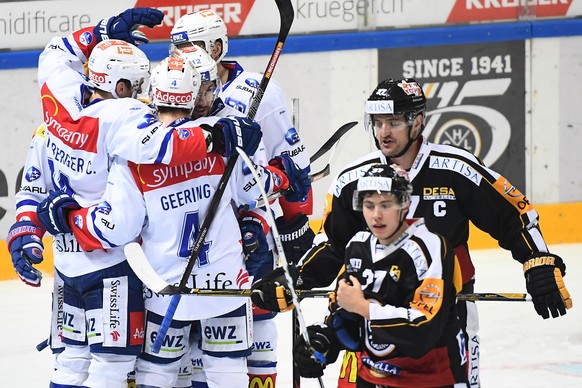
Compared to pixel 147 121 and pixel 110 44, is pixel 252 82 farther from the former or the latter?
pixel 147 121

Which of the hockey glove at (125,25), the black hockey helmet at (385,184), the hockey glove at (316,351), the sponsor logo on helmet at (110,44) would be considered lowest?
the hockey glove at (316,351)

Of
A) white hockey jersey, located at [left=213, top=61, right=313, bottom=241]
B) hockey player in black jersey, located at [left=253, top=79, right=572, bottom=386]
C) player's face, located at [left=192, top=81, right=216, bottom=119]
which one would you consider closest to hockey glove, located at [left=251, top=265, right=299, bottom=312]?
hockey player in black jersey, located at [left=253, top=79, right=572, bottom=386]

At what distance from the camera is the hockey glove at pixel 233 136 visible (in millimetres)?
4246

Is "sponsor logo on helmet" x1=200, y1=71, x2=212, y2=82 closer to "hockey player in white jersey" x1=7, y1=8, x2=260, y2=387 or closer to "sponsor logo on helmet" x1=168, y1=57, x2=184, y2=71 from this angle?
"sponsor logo on helmet" x1=168, y1=57, x2=184, y2=71

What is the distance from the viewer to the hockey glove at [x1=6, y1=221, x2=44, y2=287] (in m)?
4.63

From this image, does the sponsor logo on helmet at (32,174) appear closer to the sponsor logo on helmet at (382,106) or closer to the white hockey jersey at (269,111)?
the white hockey jersey at (269,111)

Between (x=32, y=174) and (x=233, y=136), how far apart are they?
32.6 inches

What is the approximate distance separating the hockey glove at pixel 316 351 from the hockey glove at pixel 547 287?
639mm

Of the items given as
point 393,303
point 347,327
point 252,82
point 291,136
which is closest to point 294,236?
point 291,136

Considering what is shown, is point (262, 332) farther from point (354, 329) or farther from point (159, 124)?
point (354, 329)

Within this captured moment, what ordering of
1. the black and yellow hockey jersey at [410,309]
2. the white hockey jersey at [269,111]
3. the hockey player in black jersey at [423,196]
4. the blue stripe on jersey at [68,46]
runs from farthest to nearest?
the white hockey jersey at [269,111] < the blue stripe on jersey at [68,46] < the hockey player in black jersey at [423,196] < the black and yellow hockey jersey at [410,309]

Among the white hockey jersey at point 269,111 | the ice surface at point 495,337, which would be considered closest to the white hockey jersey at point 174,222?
the white hockey jersey at point 269,111

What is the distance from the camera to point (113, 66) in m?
4.49

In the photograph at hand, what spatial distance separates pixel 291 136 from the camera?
513 cm
